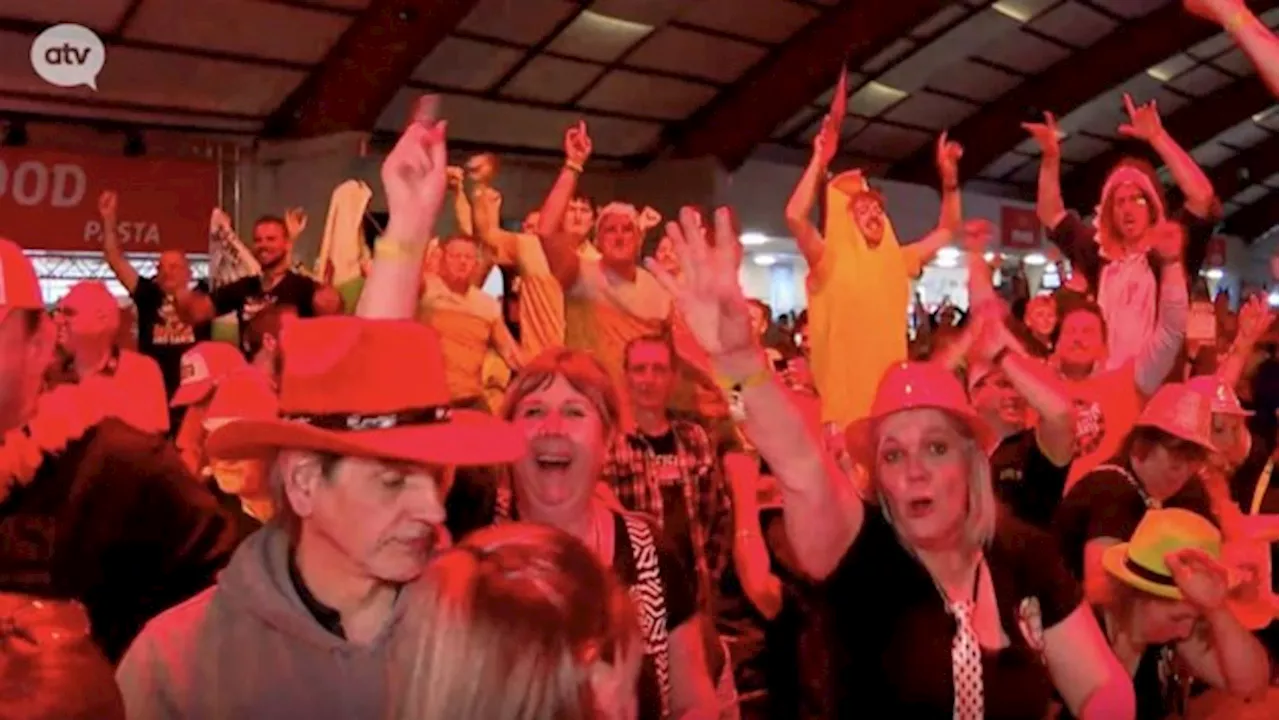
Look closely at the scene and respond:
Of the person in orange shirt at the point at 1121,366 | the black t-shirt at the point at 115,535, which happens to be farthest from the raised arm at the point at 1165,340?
the black t-shirt at the point at 115,535

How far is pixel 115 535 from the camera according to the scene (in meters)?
2.39

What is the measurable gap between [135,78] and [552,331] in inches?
289

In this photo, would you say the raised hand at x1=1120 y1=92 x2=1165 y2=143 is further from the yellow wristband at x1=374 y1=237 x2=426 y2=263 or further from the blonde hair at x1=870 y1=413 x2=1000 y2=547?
the yellow wristband at x1=374 y1=237 x2=426 y2=263

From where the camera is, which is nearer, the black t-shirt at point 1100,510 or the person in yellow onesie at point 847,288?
the black t-shirt at point 1100,510

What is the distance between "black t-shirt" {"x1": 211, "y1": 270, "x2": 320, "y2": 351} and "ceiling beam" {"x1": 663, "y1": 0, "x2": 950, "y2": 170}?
9730 millimetres

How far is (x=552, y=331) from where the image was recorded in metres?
5.79

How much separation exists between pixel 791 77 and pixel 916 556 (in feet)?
45.5

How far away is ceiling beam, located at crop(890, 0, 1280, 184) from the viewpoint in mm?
18766

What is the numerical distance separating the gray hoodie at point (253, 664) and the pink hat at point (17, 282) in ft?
1.76

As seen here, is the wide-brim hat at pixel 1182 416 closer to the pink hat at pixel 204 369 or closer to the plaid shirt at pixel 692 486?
the plaid shirt at pixel 692 486

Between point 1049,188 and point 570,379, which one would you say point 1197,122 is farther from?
point 570,379

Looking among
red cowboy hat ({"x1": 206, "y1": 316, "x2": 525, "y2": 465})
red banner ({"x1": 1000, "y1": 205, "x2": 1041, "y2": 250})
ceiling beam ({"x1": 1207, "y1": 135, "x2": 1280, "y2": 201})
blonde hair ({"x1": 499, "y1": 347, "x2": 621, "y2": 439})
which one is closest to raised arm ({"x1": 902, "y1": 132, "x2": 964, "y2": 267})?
blonde hair ({"x1": 499, "y1": 347, "x2": 621, "y2": 439})

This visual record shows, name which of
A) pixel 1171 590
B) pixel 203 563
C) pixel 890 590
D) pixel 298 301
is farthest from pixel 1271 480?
pixel 298 301

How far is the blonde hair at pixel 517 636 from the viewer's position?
1.31m
